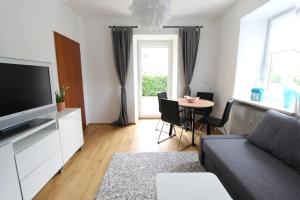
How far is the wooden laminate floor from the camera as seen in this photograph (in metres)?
1.77

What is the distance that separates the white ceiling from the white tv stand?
205cm

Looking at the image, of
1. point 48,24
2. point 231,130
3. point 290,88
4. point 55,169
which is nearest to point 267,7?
point 290,88

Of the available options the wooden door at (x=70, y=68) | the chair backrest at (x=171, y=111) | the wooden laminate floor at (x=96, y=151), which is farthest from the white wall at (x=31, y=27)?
the chair backrest at (x=171, y=111)

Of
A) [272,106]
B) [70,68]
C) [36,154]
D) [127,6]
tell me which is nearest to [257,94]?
[272,106]

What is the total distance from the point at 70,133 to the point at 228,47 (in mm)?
3333

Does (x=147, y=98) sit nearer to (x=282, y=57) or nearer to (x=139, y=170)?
(x=139, y=170)

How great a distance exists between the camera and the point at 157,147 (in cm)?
278

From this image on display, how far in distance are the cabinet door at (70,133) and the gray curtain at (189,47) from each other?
2.57 metres

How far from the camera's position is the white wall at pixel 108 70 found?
3625mm

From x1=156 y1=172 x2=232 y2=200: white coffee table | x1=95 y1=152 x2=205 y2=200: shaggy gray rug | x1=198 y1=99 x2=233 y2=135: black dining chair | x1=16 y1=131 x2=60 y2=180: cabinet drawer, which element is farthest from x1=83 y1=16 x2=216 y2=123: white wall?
x1=156 y1=172 x2=232 y2=200: white coffee table

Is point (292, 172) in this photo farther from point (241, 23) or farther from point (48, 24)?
point (48, 24)

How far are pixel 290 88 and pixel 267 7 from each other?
122cm

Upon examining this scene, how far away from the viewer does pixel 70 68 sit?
3074mm

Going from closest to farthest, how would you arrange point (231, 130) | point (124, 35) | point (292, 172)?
point (292, 172), point (231, 130), point (124, 35)
